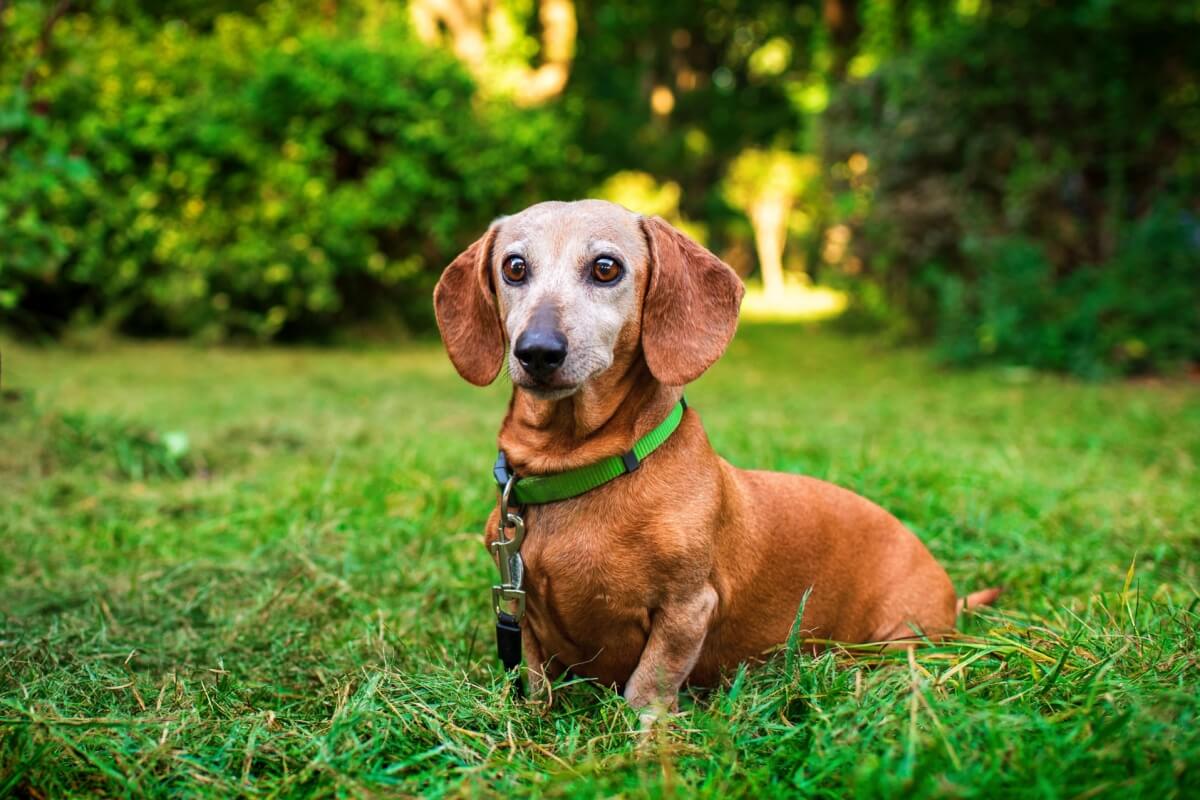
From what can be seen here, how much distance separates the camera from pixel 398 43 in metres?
11.1

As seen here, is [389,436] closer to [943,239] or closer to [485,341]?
[485,341]

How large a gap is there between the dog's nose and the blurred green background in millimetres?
6839

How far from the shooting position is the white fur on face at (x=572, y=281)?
2.29m

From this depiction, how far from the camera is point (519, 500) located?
2461mm

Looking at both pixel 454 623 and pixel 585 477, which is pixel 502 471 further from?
pixel 454 623

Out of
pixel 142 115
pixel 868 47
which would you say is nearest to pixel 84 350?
pixel 142 115

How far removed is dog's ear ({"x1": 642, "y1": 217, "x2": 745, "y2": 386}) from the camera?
2406 millimetres

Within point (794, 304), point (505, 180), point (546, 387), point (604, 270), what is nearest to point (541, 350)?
point (546, 387)

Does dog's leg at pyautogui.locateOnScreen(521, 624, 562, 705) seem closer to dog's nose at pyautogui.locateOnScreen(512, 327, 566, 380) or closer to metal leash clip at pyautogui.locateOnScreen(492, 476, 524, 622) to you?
metal leash clip at pyautogui.locateOnScreen(492, 476, 524, 622)

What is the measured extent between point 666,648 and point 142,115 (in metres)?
9.65

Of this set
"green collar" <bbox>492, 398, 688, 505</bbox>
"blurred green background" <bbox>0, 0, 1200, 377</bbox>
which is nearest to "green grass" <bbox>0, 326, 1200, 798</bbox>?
"green collar" <bbox>492, 398, 688, 505</bbox>

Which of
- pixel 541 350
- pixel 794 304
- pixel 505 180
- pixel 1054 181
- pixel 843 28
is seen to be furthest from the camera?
pixel 794 304

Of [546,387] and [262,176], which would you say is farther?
[262,176]

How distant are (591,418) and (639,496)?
0.25 m
